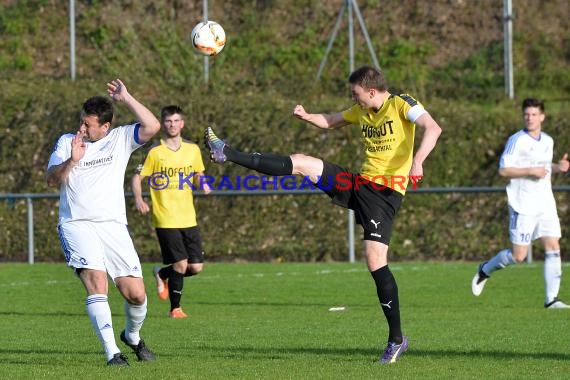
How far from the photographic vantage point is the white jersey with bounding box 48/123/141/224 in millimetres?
8289

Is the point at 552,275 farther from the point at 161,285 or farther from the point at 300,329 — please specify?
the point at 161,285

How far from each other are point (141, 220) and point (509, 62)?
7.45m

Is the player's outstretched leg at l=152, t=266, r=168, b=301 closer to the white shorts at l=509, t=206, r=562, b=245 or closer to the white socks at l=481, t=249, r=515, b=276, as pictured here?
the white socks at l=481, t=249, r=515, b=276

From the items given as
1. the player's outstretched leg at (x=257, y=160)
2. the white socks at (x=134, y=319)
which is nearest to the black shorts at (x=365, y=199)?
the player's outstretched leg at (x=257, y=160)

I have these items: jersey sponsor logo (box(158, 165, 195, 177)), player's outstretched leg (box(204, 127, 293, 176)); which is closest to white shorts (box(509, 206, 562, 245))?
jersey sponsor logo (box(158, 165, 195, 177))

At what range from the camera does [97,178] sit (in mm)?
8336

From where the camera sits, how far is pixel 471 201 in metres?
20.2

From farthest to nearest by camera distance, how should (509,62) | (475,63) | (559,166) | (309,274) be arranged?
1. (475,63)
2. (509,62)
3. (309,274)
4. (559,166)

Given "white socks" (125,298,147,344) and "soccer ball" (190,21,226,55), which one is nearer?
"white socks" (125,298,147,344)

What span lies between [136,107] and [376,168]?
1881 millimetres

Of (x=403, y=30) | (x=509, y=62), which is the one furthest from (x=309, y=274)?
(x=403, y=30)

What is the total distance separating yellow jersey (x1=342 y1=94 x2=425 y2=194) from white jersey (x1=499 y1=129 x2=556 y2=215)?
13.3 ft

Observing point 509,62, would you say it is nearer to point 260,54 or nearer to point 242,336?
point 260,54

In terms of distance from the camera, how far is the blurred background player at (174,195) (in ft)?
41.1
